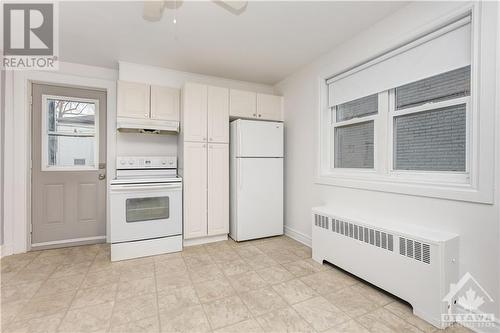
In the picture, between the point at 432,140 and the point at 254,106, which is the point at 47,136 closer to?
the point at 254,106

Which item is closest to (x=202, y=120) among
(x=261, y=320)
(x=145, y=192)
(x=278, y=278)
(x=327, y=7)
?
(x=145, y=192)

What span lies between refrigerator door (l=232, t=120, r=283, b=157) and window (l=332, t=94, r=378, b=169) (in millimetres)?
835

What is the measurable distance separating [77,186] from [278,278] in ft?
9.57

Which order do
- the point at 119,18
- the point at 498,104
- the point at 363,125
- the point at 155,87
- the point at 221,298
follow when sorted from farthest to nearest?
1. the point at 155,87
2. the point at 363,125
3. the point at 119,18
4. the point at 221,298
5. the point at 498,104

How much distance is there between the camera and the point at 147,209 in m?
2.81

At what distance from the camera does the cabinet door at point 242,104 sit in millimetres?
3291

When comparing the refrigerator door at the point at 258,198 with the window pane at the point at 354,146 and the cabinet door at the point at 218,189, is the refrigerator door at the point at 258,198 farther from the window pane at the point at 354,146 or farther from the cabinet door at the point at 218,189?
the window pane at the point at 354,146

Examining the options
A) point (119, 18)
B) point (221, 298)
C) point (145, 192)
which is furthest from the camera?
point (145, 192)

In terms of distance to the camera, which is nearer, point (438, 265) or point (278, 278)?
point (438, 265)

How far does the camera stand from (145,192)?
109 inches

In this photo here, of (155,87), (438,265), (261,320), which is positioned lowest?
(261,320)

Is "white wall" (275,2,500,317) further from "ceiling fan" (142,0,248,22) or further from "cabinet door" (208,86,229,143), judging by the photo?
"ceiling fan" (142,0,248,22)

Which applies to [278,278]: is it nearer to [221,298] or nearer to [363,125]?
[221,298]

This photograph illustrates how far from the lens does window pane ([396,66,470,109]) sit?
68.7 inches
